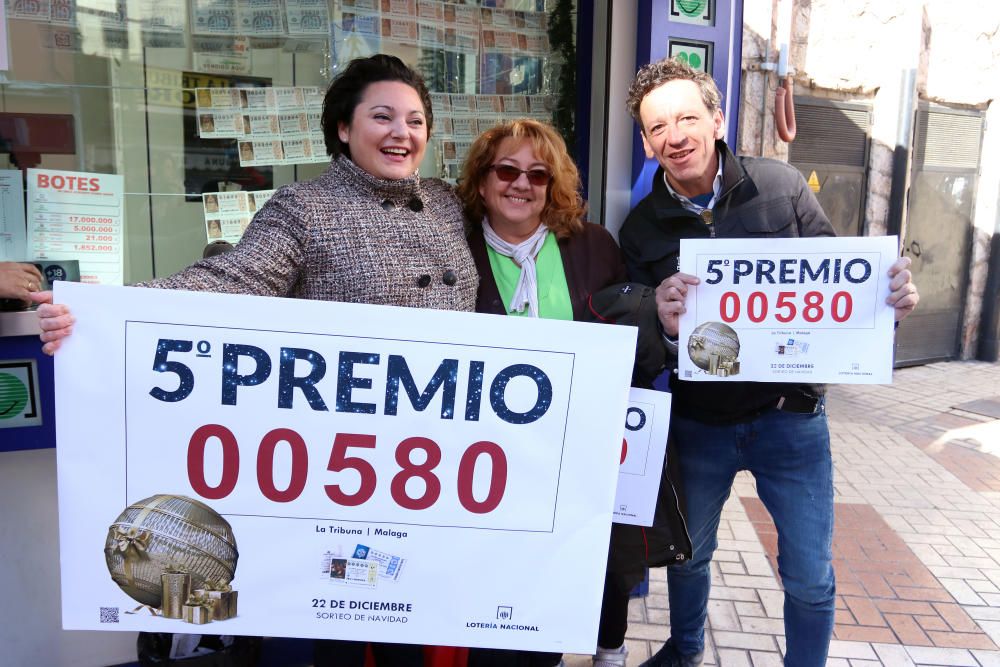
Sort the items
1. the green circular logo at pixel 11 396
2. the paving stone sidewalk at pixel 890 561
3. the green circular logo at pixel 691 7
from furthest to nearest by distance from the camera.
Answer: the paving stone sidewalk at pixel 890 561 → the green circular logo at pixel 691 7 → the green circular logo at pixel 11 396

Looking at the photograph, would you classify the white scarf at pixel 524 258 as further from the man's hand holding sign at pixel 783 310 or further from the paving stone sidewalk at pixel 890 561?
the paving stone sidewalk at pixel 890 561

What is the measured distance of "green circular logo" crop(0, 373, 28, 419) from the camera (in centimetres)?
230

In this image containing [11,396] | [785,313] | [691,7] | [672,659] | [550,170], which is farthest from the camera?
[691,7]

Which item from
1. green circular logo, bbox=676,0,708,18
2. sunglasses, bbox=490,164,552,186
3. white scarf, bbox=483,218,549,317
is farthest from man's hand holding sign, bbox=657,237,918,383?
green circular logo, bbox=676,0,708,18

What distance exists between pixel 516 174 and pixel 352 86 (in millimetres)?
515

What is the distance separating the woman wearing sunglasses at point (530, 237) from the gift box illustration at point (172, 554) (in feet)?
3.02

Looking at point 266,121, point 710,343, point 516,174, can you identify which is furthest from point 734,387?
point 266,121

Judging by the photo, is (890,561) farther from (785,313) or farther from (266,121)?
(266,121)

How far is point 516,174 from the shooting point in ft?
7.09

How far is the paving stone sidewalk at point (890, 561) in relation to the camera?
3.09m

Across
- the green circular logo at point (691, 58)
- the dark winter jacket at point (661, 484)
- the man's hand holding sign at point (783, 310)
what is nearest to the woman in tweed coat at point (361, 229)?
the dark winter jacket at point (661, 484)

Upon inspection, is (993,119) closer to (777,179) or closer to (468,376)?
(777,179)

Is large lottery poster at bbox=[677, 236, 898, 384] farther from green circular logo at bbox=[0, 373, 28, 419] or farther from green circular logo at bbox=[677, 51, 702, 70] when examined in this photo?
green circular logo at bbox=[0, 373, 28, 419]

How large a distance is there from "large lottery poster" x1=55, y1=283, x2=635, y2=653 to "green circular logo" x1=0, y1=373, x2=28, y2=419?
86cm
